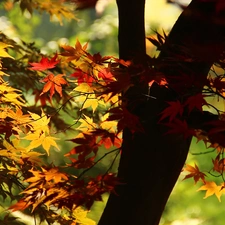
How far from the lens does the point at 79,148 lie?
167 cm

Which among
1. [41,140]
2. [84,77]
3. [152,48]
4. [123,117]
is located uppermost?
[152,48]

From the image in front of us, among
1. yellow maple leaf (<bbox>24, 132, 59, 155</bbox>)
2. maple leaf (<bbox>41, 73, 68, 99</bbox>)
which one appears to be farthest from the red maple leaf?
yellow maple leaf (<bbox>24, 132, 59, 155</bbox>)

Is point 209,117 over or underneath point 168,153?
over

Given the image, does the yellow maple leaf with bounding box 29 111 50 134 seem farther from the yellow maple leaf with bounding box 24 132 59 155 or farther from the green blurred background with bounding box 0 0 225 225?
the green blurred background with bounding box 0 0 225 225

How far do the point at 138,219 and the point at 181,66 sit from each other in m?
0.59

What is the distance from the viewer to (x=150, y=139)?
5.98ft

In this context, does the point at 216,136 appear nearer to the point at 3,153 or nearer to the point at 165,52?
the point at 165,52

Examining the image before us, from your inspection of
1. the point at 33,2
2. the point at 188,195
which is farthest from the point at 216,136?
the point at 188,195

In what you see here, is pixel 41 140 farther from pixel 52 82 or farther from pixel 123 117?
pixel 123 117

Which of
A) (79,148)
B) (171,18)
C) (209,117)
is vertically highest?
(171,18)

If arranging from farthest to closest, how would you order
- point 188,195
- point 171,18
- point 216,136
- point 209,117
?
1. point 171,18
2. point 188,195
3. point 209,117
4. point 216,136

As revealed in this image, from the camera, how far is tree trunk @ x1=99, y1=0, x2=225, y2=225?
1.77 meters

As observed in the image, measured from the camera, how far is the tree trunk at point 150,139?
5.80ft

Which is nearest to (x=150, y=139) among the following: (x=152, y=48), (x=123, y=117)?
(x=123, y=117)
